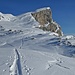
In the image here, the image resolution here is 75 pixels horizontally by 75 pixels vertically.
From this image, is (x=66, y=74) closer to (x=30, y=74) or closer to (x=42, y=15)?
(x=30, y=74)

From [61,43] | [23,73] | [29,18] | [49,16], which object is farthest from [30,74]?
[49,16]

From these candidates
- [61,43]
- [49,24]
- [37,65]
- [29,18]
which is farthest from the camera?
[49,24]

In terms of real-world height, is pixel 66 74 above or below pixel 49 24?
below

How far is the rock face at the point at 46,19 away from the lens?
98875mm

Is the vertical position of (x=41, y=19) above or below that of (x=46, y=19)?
below

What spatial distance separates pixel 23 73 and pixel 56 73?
214 cm

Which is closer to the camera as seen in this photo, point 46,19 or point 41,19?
point 41,19

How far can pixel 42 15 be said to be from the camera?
10350 centimetres

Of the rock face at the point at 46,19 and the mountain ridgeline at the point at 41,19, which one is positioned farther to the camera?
the rock face at the point at 46,19

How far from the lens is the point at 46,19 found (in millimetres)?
105188

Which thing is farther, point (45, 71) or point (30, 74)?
point (45, 71)

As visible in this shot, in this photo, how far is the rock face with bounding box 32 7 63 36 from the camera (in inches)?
3893

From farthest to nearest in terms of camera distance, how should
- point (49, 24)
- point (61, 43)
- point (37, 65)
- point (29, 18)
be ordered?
1. point (49, 24)
2. point (29, 18)
3. point (61, 43)
4. point (37, 65)

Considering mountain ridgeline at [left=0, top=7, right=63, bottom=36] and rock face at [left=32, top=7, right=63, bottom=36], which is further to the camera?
rock face at [left=32, top=7, right=63, bottom=36]
